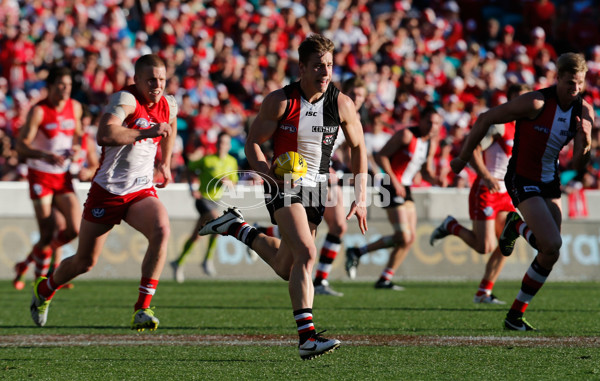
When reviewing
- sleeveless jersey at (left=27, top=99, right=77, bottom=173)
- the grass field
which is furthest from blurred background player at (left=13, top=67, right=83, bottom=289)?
the grass field

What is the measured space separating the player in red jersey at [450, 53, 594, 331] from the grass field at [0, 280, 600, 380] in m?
0.68

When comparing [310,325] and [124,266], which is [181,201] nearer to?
[124,266]

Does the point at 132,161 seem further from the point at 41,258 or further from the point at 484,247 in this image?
the point at 484,247

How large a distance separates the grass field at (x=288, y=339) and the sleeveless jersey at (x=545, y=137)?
4.69ft

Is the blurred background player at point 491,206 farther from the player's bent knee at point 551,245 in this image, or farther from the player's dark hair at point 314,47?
the player's dark hair at point 314,47

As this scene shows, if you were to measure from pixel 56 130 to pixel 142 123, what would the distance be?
393 cm

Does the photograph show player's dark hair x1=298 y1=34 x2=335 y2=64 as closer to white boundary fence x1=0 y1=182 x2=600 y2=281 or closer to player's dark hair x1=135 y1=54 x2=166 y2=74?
player's dark hair x1=135 y1=54 x2=166 y2=74

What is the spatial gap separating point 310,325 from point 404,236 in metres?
6.72

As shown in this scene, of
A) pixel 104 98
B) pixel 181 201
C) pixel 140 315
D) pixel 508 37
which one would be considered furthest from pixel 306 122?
pixel 508 37

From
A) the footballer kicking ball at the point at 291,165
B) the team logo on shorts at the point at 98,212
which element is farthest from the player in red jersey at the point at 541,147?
the team logo on shorts at the point at 98,212

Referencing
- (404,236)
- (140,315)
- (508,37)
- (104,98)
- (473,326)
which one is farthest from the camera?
(508,37)

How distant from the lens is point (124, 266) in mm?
15164

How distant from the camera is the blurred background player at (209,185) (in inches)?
575

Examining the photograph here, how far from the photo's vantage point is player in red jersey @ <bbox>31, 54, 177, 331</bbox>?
24.5 feet
